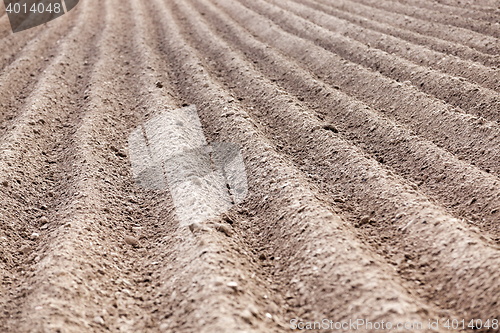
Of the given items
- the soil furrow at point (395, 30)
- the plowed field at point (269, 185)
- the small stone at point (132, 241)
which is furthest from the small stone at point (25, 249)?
the soil furrow at point (395, 30)

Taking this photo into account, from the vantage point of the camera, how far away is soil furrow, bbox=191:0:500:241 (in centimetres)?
295

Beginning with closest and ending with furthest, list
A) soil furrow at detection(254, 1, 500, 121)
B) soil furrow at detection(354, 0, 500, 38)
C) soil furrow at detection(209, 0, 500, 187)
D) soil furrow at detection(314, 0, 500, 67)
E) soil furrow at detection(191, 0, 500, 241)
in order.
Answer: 1. soil furrow at detection(191, 0, 500, 241)
2. soil furrow at detection(209, 0, 500, 187)
3. soil furrow at detection(254, 1, 500, 121)
4. soil furrow at detection(314, 0, 500, 67)
5. soil furrow at detection(354, 0, 500, 38)

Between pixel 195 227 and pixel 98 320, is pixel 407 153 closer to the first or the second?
pixel 195 227

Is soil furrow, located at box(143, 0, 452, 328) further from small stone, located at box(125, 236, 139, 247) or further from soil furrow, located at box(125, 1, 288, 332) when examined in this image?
small stone, located at box(125, 236, 139, 247)

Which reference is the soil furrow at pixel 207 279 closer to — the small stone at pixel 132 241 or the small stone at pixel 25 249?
the small stone at pixel 132 241

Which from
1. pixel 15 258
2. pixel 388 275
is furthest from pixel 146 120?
pixel 388 275

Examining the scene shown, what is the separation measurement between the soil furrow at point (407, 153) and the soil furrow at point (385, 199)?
0.85ft

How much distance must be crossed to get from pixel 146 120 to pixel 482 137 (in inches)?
137

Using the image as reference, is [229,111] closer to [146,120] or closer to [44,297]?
[146,120]

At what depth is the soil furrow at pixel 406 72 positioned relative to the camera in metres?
4.10

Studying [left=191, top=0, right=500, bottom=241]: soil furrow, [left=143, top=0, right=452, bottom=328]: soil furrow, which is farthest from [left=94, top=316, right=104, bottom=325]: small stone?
[left=191, top=0, right=500, bottom=241]: soil furrow

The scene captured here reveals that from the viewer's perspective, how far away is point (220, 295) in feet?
6.96

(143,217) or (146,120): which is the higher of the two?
(146,120)

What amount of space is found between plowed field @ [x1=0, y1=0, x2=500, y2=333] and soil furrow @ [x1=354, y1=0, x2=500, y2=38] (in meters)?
0.07
